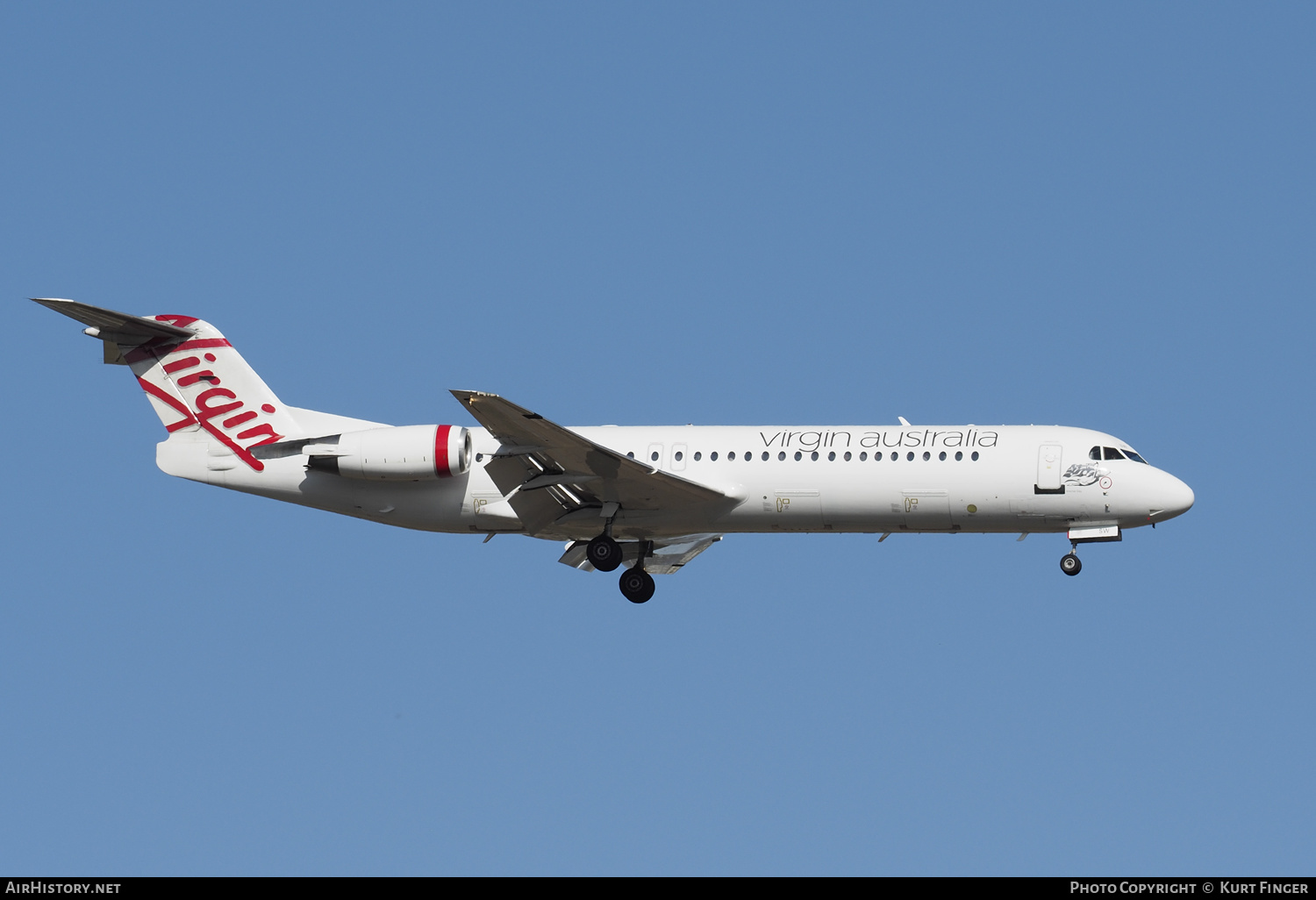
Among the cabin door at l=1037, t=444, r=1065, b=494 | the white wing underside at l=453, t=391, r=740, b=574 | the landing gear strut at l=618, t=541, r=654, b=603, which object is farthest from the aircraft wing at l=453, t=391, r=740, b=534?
the cabin door at l=1037, t=444, r=1065, b=494

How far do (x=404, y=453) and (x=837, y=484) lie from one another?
28.7ft

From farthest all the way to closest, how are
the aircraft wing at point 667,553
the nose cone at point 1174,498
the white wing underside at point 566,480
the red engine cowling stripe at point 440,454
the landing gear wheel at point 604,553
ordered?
the aircraft wing at point 667,553 < the landing gear wheel at point 604,553 < the red engine cowling stripe at point 440,454 < the nose cone at point 1174,498 < the white wing underside at point 566,480

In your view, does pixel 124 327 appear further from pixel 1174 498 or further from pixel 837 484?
pixel 1174 498

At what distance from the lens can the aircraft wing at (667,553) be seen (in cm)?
3691

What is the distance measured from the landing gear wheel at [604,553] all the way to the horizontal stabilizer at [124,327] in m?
9.99

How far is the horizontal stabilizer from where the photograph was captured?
34.7 meters

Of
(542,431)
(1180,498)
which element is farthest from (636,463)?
(1180,498)

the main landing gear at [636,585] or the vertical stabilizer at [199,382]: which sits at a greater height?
the vertical stabilizer at [199,382]

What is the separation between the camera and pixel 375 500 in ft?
114

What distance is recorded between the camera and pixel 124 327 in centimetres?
3547

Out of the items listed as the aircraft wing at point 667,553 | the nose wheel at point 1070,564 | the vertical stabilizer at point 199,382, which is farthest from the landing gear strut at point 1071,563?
the vertical stabilizer at point 199,382

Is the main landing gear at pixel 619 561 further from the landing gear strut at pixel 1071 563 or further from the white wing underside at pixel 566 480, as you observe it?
the landing gear strut at pixel 1071 563

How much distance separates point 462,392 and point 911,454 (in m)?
9.30
